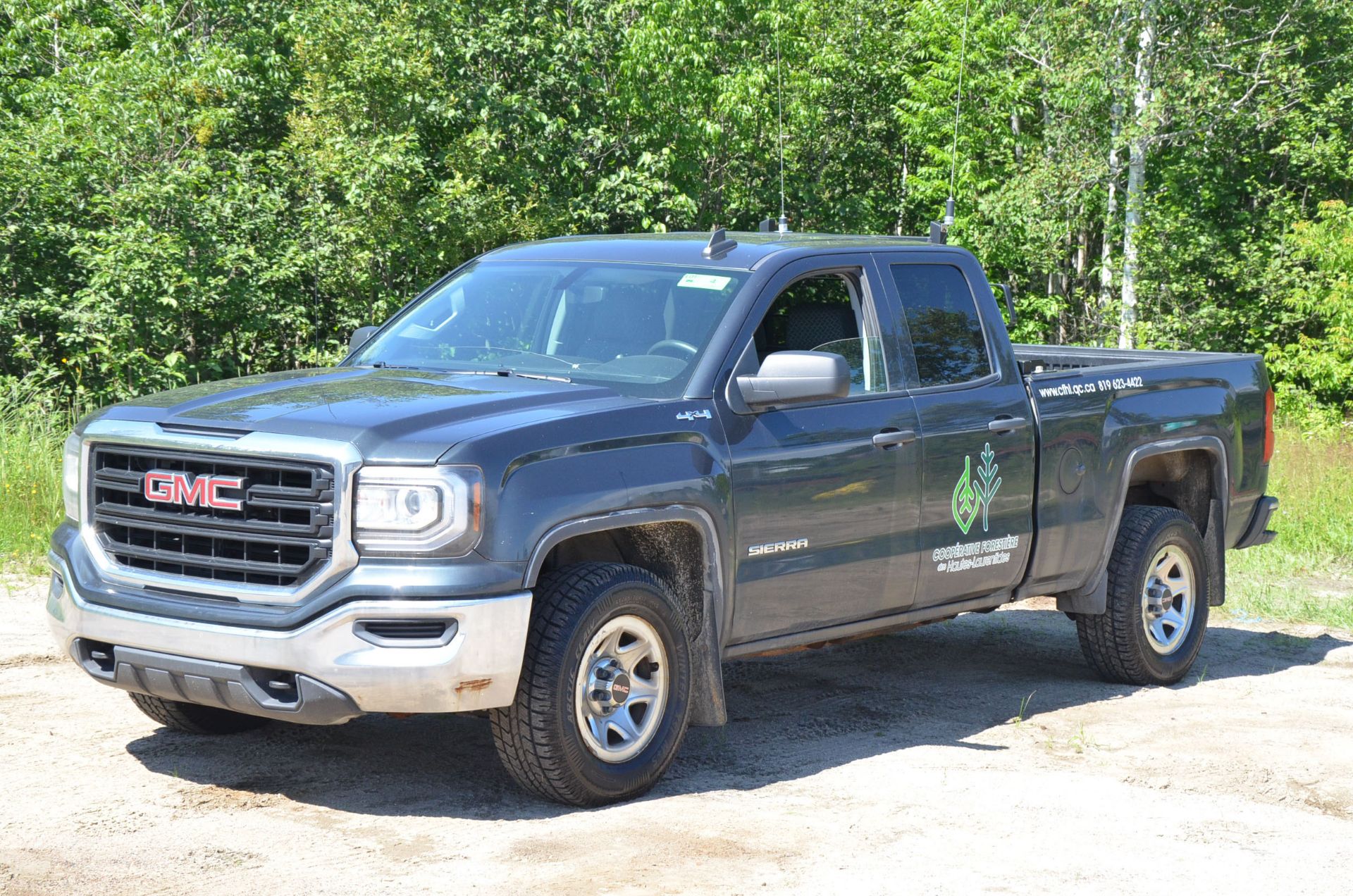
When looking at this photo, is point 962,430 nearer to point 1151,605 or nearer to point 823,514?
point 823,514

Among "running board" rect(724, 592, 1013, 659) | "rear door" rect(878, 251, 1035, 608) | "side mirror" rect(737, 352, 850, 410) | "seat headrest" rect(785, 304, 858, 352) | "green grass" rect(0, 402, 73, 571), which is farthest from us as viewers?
"green grass" rect(0, 402, 73, 571)

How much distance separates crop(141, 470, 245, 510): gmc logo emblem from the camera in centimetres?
489

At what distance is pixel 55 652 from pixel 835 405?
4.04 metres

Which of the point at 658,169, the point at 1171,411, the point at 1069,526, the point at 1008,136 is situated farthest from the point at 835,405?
the point at 1008,136

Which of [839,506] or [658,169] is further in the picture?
[658,169]

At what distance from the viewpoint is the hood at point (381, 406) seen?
15.7 feet

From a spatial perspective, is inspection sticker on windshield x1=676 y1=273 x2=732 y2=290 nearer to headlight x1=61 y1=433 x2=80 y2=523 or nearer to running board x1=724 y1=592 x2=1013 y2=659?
running board x1=724 y1=592 x2=1013 y2=659

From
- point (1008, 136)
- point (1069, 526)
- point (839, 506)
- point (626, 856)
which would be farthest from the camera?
point (1008, 136)

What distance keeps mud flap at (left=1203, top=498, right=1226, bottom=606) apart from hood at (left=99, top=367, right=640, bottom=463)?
410 cm

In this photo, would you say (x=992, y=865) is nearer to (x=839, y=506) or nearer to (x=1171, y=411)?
(x=839, y=506)

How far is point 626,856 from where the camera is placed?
466cm

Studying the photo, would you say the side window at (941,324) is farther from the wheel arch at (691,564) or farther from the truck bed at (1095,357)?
the wheel arch at (691,564)

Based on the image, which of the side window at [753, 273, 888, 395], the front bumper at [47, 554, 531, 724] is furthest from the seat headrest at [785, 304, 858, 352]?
the front bumper at [47, 554, 531, 724]

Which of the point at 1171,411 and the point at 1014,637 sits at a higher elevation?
the point at 1171,411
